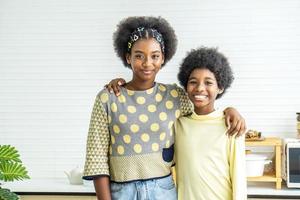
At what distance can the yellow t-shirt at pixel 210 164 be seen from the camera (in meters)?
1.46

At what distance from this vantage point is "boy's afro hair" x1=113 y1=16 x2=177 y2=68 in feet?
4.84

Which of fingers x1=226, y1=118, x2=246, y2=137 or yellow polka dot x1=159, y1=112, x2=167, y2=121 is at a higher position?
yellow polka dot x1=159, y1=112, x2=167, y2=121

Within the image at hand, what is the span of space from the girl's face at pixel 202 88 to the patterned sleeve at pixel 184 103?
0.06 feet

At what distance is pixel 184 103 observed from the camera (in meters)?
1.52

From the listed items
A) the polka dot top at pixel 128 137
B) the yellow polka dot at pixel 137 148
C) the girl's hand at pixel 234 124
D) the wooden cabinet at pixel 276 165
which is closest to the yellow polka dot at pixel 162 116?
the polka dot top at pixel 128 137

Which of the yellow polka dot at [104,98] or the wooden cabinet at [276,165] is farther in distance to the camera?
the wooden cabinet at [276,165]

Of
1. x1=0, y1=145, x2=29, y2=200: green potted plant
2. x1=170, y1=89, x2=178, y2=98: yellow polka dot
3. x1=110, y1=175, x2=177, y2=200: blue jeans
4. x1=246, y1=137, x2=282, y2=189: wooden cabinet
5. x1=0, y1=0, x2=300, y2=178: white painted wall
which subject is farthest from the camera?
x1=0, y1=0, x2=300, y2=178: white painted wall

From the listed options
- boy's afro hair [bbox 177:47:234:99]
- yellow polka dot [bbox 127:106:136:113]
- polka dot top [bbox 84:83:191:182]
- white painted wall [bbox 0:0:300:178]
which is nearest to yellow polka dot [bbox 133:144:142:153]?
polka dot top [bbox 84:83:191:182]

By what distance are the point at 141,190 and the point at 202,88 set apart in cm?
39

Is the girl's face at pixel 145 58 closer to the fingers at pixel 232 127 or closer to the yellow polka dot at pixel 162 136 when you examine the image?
the yellow polka dot at pixel 162 136

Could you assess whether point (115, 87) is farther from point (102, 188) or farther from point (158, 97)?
point (102, 188)

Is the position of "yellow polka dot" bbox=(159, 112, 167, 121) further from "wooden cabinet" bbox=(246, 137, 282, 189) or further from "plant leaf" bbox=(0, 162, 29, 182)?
"wooden cabinet" bbox=(246, 137, 282, 189)

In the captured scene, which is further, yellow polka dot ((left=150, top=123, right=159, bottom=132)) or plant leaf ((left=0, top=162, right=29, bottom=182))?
plant leaf ((left=0, top=162, right=29, bottom=182))

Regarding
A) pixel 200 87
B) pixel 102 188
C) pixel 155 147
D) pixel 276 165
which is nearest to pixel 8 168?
pixel 102 188
